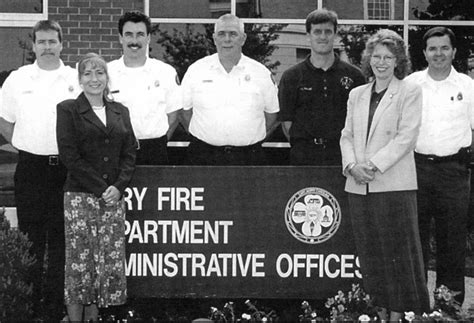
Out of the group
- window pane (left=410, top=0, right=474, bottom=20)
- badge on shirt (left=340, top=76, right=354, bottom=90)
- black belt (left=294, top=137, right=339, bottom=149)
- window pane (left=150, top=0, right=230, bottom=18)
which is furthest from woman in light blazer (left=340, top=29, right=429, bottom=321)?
window pane (left=410, top=0, right=474, bottom=20)

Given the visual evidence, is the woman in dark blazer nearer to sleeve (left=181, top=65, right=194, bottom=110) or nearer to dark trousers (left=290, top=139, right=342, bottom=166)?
sleeve (left=181, top=65, right=194, bottom=110)

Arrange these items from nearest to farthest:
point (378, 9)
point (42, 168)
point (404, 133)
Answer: point (404, 133), point (42, 168), point (378, 9)

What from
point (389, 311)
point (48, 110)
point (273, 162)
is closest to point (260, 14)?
point (273, 162)

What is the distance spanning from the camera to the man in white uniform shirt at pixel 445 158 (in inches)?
255

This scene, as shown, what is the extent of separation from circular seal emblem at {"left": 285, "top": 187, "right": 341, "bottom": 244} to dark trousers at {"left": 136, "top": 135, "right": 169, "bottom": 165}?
3.80ft

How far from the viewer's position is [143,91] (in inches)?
259

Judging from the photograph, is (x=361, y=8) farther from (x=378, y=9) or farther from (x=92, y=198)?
(x=92, y=198)

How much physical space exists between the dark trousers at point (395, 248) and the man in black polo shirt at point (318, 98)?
Answer: 2.99ft

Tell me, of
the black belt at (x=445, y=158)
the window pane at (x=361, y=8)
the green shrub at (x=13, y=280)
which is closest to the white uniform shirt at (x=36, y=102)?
the green shrub at (x=13, y=280)

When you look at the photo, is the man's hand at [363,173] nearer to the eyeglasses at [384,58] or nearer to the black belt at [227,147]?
the eyeglasses at [384,58]

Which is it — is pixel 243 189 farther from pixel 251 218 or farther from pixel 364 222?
pixel 364 222

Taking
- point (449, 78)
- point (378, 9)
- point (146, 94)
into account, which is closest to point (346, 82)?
point (449, 78)

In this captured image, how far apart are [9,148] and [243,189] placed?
171 inches

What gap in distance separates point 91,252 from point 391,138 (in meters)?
2.12
